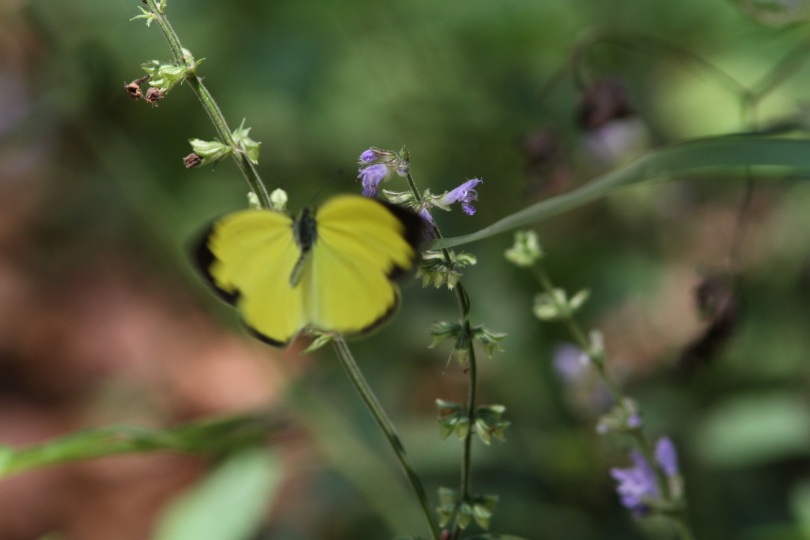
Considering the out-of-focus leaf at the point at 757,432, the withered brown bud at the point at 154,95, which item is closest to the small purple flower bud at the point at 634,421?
the withered brown bud at the point at 154,95

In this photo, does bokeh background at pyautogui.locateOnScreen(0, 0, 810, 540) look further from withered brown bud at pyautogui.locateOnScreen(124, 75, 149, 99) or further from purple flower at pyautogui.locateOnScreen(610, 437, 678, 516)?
withered brown bud at pyautogui.locateOnScreen(124, 75, 149, 99)

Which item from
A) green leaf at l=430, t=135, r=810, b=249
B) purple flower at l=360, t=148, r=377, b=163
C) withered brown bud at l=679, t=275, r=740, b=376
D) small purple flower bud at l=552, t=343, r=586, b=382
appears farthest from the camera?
small purple flower bud at l=552, t=343, r=586, b=382

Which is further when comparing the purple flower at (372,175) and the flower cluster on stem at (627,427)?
the flower cluster on stem at (627,427)

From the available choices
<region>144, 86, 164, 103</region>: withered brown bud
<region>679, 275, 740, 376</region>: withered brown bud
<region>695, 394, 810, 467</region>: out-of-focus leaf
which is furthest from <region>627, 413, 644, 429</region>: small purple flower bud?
<region>695, 394, 810, 467</region>: out-of-focus leaf

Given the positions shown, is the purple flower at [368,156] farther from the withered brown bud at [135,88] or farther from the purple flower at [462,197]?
the withered brown bud at [135,88]

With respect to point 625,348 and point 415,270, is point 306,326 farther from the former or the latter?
point 625,348

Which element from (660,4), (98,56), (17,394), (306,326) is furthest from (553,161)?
(17,394)
